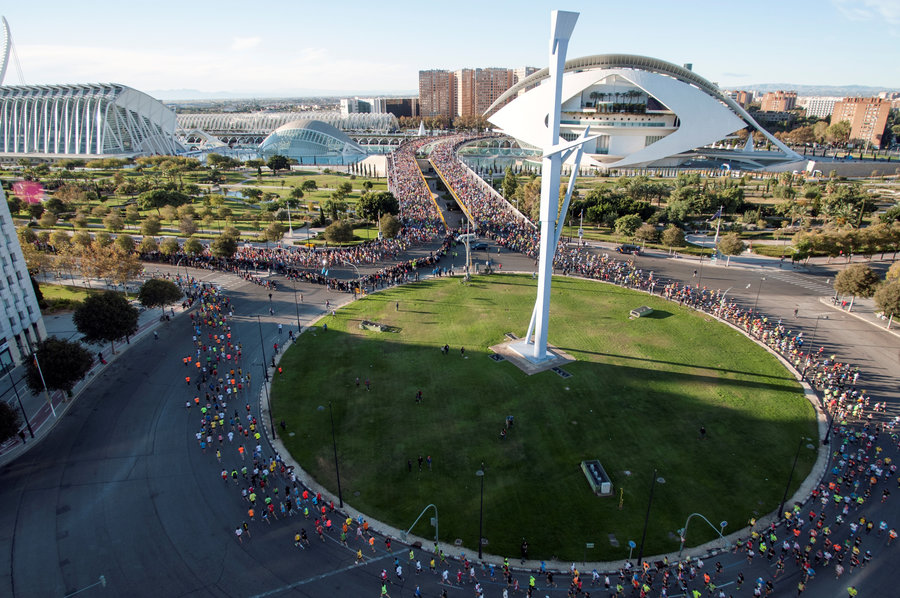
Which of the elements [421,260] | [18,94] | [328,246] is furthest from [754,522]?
[18,94]

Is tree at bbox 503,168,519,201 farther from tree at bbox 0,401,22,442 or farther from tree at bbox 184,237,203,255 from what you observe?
tree at bbox 0,401,22,442

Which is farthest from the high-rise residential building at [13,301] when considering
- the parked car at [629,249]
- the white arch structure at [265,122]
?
the white arch structure at [265,122]

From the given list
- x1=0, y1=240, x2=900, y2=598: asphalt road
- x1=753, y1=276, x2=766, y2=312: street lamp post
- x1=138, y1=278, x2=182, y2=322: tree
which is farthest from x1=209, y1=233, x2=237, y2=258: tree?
x1=753, y1=276, x2=766, y2=312: street lamp post

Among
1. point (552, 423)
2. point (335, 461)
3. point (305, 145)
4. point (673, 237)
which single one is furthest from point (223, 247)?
point (305, 145)

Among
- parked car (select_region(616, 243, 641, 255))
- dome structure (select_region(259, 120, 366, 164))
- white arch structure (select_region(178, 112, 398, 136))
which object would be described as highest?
white arch structure (select_region(178, 112, 398, 136))

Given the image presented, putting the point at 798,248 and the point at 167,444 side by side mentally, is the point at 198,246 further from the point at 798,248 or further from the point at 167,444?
the point at 798,248
